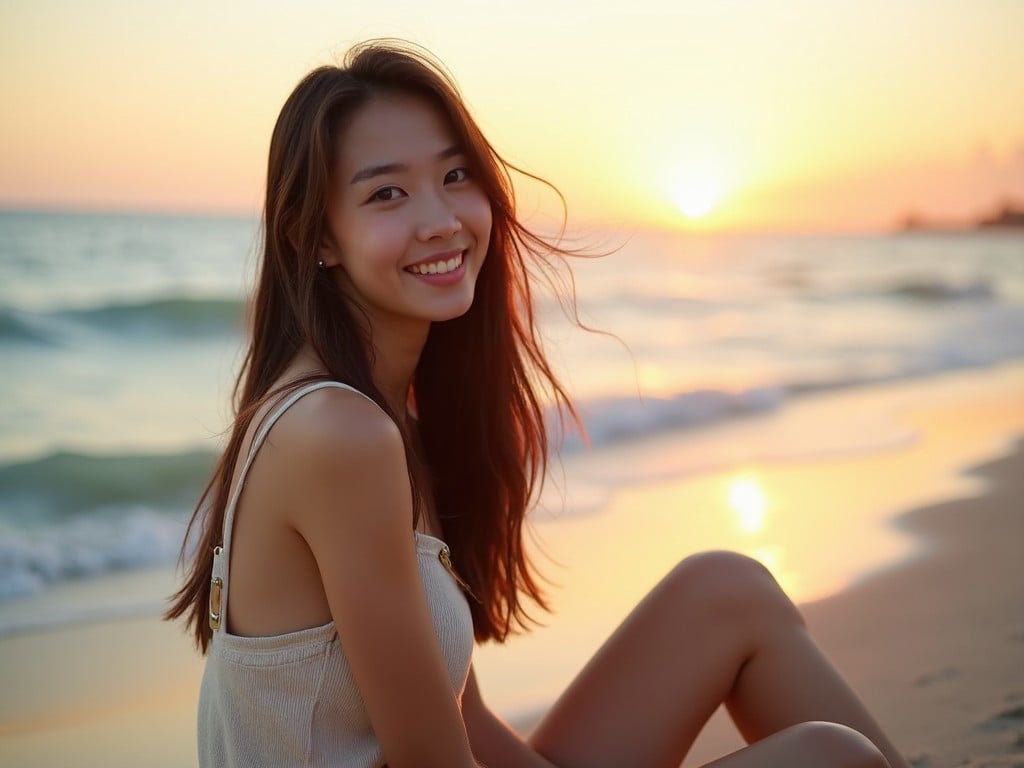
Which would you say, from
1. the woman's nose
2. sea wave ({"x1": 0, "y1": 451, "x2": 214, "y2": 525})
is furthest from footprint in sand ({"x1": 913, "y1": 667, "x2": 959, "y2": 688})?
sea wave ({"x1": 0, "y1": 451, "x2": 214, "y2": 525})

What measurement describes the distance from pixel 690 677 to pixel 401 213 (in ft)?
4.47

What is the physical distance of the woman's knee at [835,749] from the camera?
2.12m

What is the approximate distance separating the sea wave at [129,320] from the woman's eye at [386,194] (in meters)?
10.5

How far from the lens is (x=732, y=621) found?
8.88 feet

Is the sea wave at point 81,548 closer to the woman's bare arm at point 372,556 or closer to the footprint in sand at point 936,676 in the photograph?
the footprint in sand at point 936,676

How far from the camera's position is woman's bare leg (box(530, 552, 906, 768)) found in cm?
262

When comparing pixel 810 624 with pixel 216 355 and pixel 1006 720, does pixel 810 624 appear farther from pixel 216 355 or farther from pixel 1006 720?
pixel 216 355

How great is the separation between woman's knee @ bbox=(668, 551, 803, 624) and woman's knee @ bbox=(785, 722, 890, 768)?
0.57 meters

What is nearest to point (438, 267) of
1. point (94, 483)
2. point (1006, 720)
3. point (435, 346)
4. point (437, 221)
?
point (437, 221)

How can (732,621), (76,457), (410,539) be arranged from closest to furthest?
(410,539)
(732,621)
(76,457)

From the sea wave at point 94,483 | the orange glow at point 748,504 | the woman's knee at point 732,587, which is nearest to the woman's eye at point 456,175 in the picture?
the woman's knee at point 732,587

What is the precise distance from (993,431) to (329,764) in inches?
277

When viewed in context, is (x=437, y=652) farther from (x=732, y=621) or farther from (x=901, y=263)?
(x=901, y=263)

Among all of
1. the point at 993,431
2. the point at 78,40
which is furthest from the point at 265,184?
the point at 78,40
